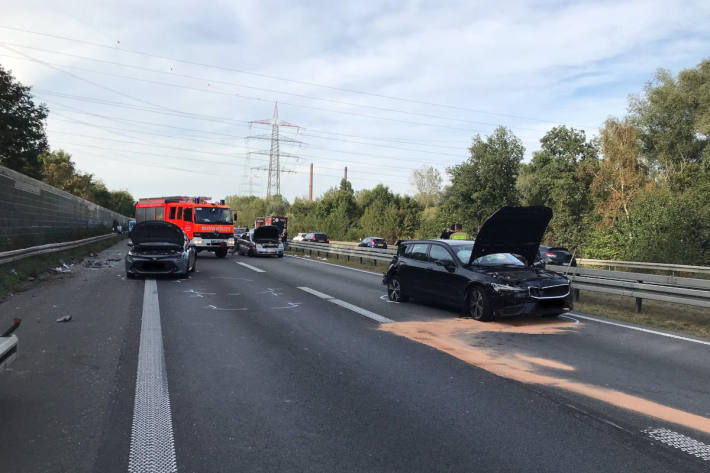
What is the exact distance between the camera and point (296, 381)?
522 cm

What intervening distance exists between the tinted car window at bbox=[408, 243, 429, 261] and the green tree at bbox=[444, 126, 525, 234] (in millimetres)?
52736

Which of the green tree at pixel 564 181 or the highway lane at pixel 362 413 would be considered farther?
the green tree at pixel 564 181

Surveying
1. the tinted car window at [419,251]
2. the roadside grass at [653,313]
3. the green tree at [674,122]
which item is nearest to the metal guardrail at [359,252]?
the tinted car window at [419,251]

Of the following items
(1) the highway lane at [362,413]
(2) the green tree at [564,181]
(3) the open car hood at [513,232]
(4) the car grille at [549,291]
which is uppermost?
(2) the green tree at [564,181]

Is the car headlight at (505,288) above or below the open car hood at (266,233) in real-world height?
below

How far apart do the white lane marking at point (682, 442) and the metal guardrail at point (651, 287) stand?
232 inches

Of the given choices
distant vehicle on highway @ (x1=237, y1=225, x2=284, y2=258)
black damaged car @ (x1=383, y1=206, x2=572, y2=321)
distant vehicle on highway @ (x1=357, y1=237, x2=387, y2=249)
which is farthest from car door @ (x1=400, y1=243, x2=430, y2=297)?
distant vehicle on highway @ (x1=357, y1=237, x2=387, y2=249)

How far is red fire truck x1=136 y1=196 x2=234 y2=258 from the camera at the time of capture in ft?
80.3

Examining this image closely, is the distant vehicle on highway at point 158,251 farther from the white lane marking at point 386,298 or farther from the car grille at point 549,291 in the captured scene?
the car grille at point 549,291

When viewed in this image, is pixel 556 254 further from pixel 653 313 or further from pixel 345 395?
pixel 345 395

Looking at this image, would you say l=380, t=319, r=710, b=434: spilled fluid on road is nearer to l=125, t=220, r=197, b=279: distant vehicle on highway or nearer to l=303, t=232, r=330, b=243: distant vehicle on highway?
l=125, t=220, r=197, b=279: distant vehicle on highway

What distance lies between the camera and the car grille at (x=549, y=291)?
865 centimetres

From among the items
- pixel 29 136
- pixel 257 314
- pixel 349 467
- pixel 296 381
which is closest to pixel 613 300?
pixel 257 314

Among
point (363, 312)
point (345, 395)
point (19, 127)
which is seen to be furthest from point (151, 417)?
point (19, 127)
